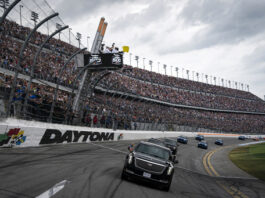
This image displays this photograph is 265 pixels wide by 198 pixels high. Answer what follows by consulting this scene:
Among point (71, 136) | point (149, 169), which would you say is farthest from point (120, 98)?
point (149, 169)

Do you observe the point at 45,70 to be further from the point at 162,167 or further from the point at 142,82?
the point at 142,82

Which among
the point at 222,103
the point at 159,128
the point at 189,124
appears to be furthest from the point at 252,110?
the point at 159,128

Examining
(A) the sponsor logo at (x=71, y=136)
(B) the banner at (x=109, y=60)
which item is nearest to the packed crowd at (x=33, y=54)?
(B) the banner at (x=109, y=60)

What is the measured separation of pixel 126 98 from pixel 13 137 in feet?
99.6

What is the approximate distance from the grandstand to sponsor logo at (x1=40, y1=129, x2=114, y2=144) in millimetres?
713

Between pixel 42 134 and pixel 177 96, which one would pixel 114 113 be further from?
pixel 177 96

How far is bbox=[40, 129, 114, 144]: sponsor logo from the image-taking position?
44.7ft

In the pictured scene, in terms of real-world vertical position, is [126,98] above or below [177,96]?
below

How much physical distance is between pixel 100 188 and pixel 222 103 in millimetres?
74254

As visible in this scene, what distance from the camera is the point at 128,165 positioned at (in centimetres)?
715

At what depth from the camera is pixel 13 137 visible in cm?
1050

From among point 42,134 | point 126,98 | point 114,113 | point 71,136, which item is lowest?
point 71,136

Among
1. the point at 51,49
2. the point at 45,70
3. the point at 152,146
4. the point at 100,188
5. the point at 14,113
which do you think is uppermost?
the point at 51,49

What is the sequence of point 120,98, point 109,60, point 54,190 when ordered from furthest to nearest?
point 120,98 < point 109,60 < point 54,190
